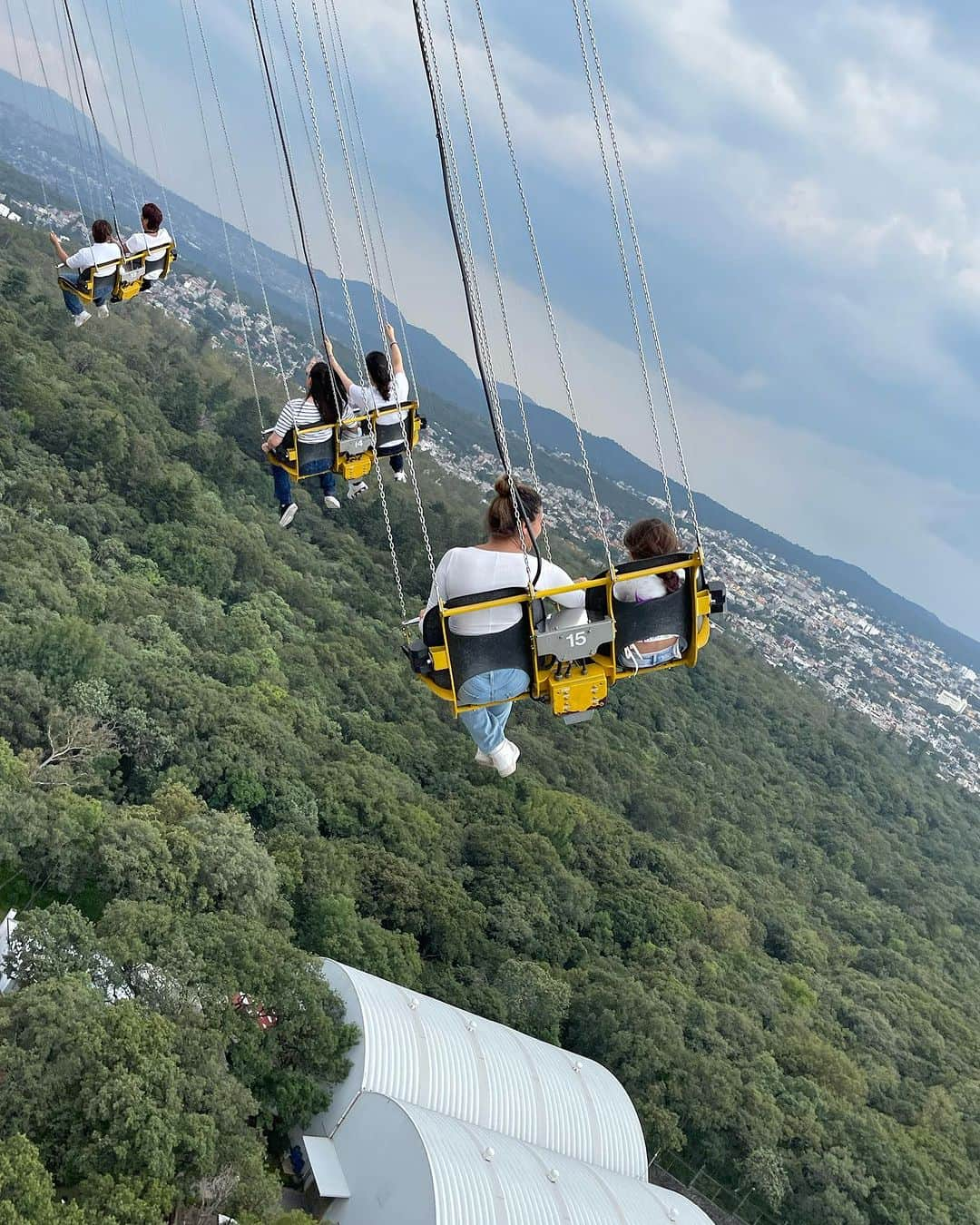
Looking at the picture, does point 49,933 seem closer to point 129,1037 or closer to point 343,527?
point 129,1037

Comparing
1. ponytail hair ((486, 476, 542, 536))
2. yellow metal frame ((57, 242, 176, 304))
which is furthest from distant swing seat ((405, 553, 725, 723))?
yellow metal frame ((57, 242, 176, 304))

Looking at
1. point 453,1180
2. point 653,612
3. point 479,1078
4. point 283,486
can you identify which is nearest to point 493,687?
point 653,612

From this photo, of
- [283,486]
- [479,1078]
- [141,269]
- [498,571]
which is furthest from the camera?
[479,1078]

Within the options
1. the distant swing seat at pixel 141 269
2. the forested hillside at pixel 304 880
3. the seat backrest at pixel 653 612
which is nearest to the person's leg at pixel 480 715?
the seat backrest at pixel 653 612

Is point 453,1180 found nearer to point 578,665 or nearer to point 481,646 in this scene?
point 578,665

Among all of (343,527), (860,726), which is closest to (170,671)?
(343,527)

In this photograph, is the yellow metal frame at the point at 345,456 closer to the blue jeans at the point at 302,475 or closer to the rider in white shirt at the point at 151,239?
the blue jeans at the point at 302,475

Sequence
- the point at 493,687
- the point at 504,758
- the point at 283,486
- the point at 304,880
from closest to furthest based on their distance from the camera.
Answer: the point at 493,687
the point at 504,758
the point at 283,486
the point at 304,880

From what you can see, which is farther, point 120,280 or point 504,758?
point 120,280
